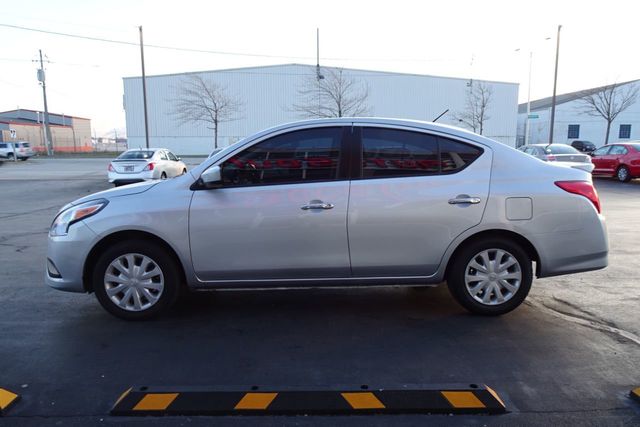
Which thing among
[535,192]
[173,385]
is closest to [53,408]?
[173,385]

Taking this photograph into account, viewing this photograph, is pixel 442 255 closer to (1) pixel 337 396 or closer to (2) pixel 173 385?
(1) pixel 337 396

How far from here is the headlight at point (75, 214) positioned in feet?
13.6

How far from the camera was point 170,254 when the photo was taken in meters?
4.21

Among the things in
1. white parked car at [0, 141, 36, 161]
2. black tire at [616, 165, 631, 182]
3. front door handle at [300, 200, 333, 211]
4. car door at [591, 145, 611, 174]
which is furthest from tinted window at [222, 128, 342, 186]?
white parked car at [0, 141, 36, 161]

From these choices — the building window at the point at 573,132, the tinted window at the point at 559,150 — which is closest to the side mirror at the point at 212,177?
the tinted window at the point at 559,150

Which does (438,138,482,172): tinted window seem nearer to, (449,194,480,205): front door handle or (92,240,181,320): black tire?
(449,194,480,205): front door handle

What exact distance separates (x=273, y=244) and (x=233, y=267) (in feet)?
1.39

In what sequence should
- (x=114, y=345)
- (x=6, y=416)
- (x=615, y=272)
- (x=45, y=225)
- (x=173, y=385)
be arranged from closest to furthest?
(x=6, y=416)
(x=173, y=385)
(x=114, y=345)
(x=615, y=272)
(x=45, y=225)

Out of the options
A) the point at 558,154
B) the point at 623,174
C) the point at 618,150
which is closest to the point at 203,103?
the point at 558,154

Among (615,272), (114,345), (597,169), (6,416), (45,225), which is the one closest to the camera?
(6,416)

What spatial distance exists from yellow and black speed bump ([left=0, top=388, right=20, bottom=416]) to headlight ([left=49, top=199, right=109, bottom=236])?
4.88ft

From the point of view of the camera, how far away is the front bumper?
161 inches

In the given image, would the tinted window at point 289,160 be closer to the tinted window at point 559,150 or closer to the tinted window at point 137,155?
the tinted window at point 137,155

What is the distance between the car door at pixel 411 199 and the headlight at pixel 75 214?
2246 millimetres
